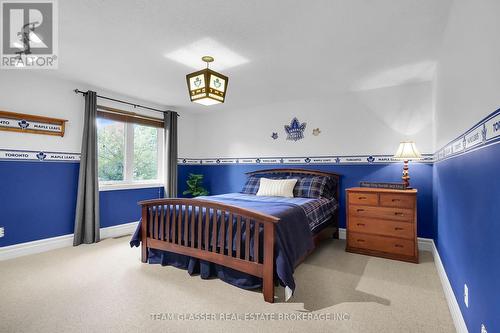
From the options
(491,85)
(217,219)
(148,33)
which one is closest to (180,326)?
(217,219)

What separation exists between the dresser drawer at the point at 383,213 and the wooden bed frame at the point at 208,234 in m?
0.59

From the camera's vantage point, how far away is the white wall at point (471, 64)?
1091mm

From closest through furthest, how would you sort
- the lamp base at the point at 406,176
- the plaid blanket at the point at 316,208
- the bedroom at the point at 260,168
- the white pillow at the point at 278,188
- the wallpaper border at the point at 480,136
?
the wallpaper border at the point at 480,136
the bedroom at the point at 260,168
the plaid blanket at the point at 316,208
the lamp base at the point at 406,176
the white pillow at the point at 278,188

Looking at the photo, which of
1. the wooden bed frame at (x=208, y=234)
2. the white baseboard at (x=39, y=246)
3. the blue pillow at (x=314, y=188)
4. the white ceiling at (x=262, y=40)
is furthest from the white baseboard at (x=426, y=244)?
the white baseboard at (x=39, y=246)

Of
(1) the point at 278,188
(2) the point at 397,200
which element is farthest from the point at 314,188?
(2) the point at 397,200

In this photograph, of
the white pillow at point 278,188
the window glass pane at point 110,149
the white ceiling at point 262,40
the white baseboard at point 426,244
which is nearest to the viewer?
the white ceiling at point 262,40

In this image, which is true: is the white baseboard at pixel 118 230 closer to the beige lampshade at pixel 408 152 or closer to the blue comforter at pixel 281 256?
the blue comforter at pixel 281 256

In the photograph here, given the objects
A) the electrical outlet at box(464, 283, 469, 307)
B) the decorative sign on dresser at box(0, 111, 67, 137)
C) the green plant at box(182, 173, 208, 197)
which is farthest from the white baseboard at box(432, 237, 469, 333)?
the decorative sign on dresser at box(0, 111, 67, 137)

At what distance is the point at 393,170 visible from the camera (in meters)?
3.67

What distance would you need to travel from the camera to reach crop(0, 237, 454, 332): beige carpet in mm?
1778

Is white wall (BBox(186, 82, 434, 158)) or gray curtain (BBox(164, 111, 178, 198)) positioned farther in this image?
gray curtain (BBox(164, 111, 178, 198))

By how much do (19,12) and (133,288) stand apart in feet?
8.28

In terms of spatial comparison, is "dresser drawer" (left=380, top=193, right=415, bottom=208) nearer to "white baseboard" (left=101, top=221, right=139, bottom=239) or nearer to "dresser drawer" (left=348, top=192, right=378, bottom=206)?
"dresser drawer" (left=348, top=192, right=378, bottom=206)

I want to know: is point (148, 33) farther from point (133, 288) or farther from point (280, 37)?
point (133, 288)
